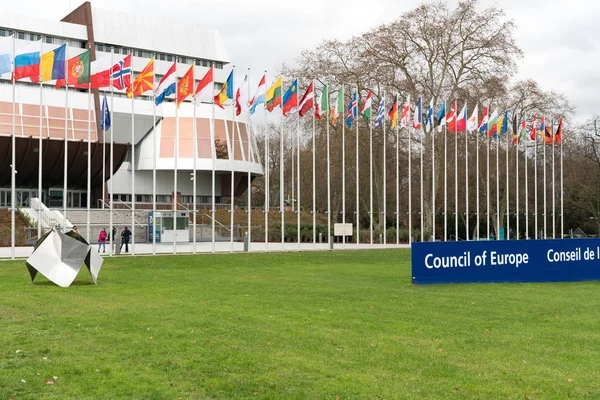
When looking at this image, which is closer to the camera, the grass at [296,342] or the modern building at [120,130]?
the grass at [296,342]

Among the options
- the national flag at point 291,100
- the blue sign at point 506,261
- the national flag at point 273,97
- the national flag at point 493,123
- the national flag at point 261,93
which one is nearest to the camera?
the blue sign at point 506,261

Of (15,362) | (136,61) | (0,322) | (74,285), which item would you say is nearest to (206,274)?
(74,285)

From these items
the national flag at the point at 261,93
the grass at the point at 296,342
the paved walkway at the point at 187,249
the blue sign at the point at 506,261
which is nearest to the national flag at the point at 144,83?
the national flag at the point at 261,93

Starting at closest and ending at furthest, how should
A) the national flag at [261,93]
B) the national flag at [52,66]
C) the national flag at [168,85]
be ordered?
the national flag at [52,66]
the national flag at [168,85]
the national flag at [261,93]

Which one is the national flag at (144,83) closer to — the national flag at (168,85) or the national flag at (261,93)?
the national flag at (168,85)

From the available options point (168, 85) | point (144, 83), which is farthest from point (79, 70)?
point (168, 85)

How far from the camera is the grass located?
7.88 metres

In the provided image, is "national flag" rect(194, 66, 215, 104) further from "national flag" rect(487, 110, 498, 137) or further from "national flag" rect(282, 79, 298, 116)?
"national flag" rect(487, 110, 498, 137)

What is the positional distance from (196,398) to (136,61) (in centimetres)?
7156

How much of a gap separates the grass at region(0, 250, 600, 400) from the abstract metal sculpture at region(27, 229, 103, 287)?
18.0 inches

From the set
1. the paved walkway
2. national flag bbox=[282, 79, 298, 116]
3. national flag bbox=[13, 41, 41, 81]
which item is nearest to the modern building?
the paved walkway

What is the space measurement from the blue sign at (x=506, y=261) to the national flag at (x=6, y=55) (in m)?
17.7

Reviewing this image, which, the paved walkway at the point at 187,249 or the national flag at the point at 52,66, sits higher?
the national flag at the point at 52,66

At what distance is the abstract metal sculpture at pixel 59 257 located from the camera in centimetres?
1930
